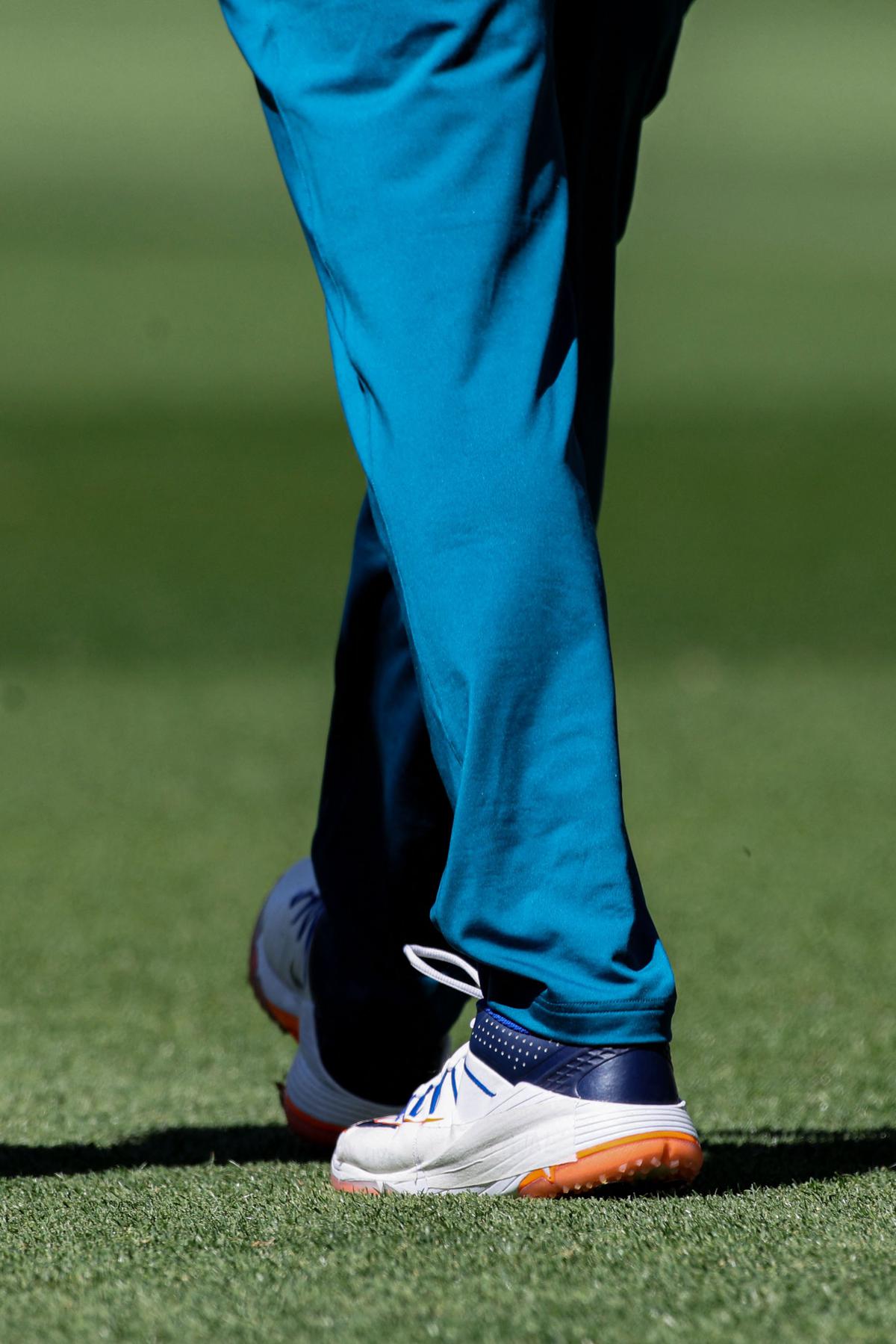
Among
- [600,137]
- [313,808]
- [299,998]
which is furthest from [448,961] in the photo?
[313,808]

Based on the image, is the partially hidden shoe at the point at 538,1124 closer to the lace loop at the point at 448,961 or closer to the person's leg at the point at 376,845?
the lace loop at the point at 448,961

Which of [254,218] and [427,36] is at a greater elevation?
[427,36]

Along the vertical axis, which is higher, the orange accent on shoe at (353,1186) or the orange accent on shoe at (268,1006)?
the orange accent on shoe at (353,1186)

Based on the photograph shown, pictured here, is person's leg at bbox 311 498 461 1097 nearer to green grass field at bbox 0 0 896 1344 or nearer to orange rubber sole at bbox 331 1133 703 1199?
green grass field at bbox 0 0 896 1344

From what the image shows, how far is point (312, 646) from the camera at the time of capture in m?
4.76

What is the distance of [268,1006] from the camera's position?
55.9 inches

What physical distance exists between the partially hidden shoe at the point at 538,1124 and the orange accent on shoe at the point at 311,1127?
0.22m

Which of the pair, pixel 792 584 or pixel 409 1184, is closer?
pixel 409 1184

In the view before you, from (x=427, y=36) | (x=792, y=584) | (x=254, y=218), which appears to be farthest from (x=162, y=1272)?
(x=254, y=218)

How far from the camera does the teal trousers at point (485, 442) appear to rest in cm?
92

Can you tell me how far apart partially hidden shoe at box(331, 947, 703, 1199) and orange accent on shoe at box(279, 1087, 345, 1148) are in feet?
0.72

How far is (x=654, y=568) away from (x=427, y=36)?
4918 mm

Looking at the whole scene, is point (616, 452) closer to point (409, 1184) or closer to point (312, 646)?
point (312, 646)

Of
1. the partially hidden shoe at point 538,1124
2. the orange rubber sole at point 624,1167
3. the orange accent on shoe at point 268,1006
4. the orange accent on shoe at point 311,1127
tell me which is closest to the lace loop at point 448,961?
the partially hidden shoe at point 538,1124
